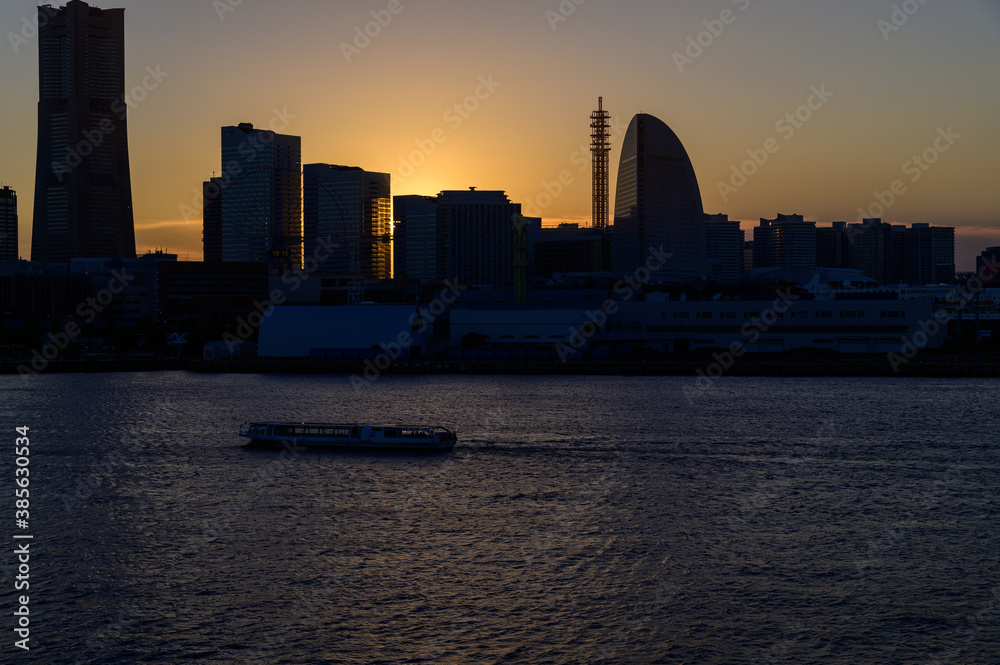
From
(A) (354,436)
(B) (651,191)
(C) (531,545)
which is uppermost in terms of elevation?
(B) (651,191)

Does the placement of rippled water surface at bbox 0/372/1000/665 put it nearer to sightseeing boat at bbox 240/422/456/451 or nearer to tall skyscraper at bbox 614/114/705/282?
sightseeing boat at bbox 240/422/456/451

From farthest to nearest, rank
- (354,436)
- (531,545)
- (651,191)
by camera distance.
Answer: (651,191) → (354,436) → (531,545)

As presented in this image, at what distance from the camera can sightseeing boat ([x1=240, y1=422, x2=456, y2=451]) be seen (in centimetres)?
3906

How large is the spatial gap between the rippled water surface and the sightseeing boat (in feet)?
3.56

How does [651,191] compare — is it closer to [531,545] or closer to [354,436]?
[354,436]

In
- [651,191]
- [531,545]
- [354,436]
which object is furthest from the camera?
[651,191]

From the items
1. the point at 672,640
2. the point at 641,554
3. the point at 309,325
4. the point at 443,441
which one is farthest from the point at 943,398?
the point at 309,325

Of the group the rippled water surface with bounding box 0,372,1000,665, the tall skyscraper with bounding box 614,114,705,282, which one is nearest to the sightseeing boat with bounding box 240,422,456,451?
the rippled water surface with bounding box 0,372,1000,665

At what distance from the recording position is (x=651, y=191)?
19138 centimetres

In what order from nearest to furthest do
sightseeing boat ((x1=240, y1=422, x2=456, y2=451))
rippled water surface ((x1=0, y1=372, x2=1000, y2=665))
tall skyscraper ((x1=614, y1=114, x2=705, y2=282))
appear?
rippled water surface ((x1=0, y1=372, x2=1000, y2=665)) → sightseeing boat ((x1=240, y1=422, x2=456, y2=451)) → tall skyscraper ((x1=614, y1=114, x2=705, y2=282))

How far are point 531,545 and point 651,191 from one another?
172 m

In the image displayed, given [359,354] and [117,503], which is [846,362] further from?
[117,503]

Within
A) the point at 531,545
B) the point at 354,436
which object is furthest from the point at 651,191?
the point at 531,545

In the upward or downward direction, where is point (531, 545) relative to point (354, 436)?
downward
